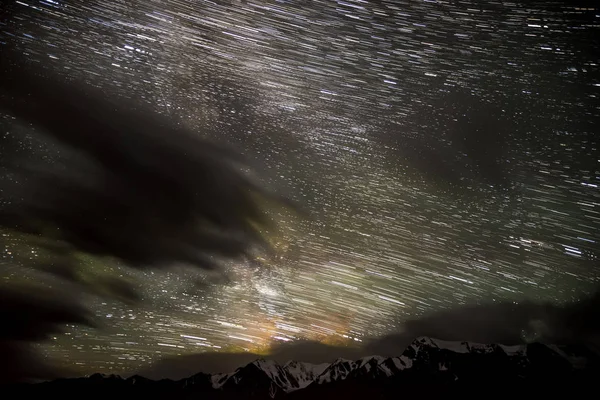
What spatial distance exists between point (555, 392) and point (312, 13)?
235m

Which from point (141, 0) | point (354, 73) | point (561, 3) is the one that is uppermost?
point (561, 3)

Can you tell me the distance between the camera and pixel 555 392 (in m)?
176

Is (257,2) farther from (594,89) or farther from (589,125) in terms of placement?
(589,125)

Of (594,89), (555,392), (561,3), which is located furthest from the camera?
(555,392)

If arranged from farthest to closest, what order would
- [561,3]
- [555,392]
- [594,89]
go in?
[555,392] < [594,89] < [561,3]

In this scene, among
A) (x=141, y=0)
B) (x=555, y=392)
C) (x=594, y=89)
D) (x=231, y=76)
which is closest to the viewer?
(x=141, y=0)

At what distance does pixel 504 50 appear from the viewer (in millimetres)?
5629

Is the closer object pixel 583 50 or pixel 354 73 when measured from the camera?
pixel 583 50

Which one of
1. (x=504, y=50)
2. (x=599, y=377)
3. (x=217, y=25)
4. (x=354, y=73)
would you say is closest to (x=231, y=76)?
(x=217, y=25)

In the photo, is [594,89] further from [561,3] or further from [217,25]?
[217,25]

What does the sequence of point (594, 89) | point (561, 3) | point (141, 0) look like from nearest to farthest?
point (561, 3) → point (141, 0) → point (594, 89)

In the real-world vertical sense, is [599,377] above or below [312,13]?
below

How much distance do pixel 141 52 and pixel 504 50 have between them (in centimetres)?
630

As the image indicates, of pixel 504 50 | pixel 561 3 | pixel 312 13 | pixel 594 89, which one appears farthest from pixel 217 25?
pixel 594 89
